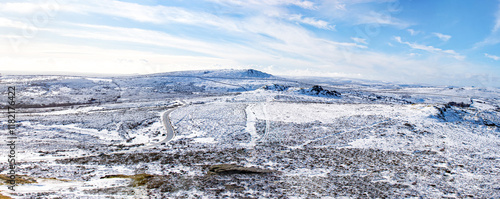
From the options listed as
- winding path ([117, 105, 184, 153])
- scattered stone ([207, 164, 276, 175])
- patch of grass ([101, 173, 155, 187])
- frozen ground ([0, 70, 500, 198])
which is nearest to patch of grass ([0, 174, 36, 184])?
frozen ground ([0, 70, 500, 198])

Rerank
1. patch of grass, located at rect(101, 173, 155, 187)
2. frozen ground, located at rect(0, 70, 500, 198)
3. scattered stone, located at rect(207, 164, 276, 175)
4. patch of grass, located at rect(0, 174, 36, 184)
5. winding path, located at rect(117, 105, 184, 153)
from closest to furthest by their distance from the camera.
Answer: patch of grass, located at rect(0, 174, 36, 184)
frozen ground, located at rect(0, 70, 500, 198)
patch of grass, located at rect(101, 173, 155, 187)
scattered stone, located at rect(207, 164, 276, 175)
winding path, located at rect(117, 105, 184, 153)

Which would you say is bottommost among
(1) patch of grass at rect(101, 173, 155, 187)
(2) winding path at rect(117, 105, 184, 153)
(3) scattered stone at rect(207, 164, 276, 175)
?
(2) winding path at rect(117, 105, 184, 153)

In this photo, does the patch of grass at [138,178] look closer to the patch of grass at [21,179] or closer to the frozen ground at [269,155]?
the frozen ground at [269,155]

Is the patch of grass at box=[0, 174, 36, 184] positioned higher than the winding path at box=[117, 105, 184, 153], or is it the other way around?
the patch of grass at box=[0, 174, 36, 184]

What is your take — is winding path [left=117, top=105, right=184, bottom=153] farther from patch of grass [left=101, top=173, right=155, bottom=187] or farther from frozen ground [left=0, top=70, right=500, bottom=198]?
patch of grass [left=101, top=173, right=155, bottom=187]

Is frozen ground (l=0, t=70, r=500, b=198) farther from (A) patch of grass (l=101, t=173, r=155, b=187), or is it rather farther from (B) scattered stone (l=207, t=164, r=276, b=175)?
(B) scattered stone (l=207, t=164, r=276, b=175)

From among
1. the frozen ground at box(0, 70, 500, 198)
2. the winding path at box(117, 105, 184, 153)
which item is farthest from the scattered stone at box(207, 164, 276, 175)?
the winding path at box(117, 105, 184, 153)

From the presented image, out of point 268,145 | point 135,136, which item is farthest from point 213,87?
point 268,145

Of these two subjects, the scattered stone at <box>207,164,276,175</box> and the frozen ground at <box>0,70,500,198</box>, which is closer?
the frozen ground at <box>0,70,500,198</box>

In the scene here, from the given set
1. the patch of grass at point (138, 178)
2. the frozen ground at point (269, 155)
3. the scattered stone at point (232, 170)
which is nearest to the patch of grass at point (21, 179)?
the frozen ground at point (269, 155)

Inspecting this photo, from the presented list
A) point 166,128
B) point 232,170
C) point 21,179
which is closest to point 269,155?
point 232,170

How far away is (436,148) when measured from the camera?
2398 centimetres

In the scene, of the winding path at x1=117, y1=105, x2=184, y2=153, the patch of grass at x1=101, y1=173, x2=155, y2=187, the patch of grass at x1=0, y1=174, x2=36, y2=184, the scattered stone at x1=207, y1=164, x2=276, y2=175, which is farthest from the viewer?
the winding path at x1=117, y1=105, x2=184, y2=153

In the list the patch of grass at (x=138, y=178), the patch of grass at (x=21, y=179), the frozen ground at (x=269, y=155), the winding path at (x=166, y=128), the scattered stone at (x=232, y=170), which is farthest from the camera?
the winding path at (x=166, y=128)
